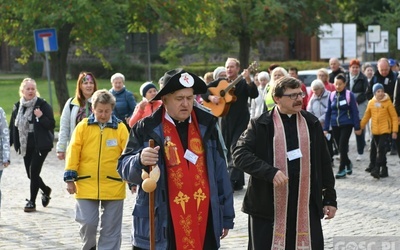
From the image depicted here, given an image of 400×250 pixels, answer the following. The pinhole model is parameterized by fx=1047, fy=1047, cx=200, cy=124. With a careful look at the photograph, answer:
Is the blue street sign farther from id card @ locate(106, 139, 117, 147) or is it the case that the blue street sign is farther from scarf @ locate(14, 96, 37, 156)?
id card @ locate(106, 139, 117, 147)

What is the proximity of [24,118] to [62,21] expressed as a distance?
1341 centimetres

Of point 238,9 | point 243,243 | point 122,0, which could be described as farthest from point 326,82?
point 238,9

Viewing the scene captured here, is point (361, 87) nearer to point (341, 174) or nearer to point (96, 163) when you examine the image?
point (341, 174)

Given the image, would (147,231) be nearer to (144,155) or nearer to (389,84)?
(144,155)

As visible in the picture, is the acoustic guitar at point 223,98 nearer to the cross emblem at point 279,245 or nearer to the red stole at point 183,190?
the cross emblem at point 279,245

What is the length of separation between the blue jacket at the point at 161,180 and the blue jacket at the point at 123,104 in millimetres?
7876

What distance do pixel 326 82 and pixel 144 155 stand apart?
497 inches

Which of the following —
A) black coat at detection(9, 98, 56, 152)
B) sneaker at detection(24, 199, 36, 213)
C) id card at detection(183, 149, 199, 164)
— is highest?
id card at detection(183, 149, 199, 164)

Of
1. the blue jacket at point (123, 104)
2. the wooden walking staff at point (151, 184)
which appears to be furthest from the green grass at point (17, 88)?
the wooden walking staff at point (151, 184)

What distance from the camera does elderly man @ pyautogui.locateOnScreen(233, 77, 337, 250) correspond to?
24.8ft

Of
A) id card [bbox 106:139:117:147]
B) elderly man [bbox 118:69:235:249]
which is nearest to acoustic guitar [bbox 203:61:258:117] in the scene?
id card [bbox 106:139:117:147]

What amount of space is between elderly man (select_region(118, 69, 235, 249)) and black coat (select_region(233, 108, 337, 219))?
723 millimetres

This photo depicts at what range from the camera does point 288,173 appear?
7.60 metres

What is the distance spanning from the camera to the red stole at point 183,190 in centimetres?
682
